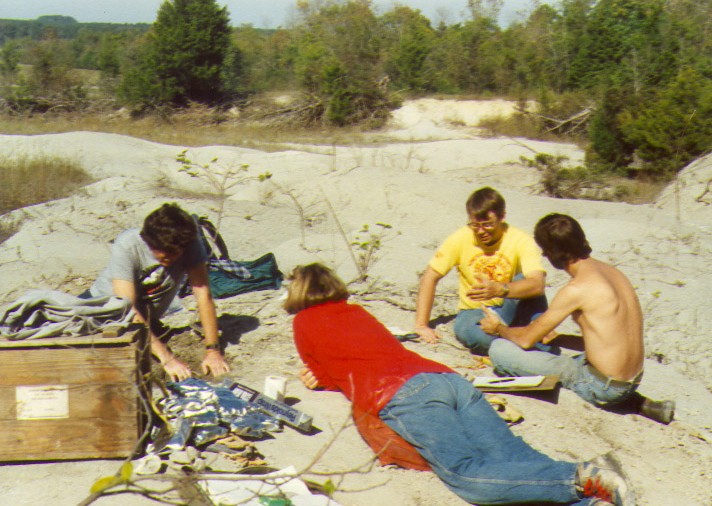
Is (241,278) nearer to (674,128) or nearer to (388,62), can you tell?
(674,128)

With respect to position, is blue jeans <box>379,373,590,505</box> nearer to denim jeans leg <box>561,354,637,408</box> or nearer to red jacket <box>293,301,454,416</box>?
red jacket <box>293,301,454,416</box>

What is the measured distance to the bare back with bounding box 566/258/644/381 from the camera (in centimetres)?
430

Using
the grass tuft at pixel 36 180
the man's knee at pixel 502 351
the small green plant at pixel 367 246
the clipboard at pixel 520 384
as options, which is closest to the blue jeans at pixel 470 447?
the clipboard at pixel 520 384

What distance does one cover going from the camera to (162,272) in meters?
4.93

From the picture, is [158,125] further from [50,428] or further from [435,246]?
[50,428]

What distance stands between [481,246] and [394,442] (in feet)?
6.52

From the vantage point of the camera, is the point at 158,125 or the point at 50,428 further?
the point at 158,125

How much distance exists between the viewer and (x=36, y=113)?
28.5m

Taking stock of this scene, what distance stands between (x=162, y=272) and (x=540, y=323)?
217cm

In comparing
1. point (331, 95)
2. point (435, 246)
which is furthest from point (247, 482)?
point (331, 95)

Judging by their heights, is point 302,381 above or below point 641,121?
below

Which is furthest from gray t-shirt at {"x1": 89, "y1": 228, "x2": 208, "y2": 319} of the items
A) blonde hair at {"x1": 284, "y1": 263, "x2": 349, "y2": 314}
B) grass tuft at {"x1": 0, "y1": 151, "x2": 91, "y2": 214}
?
grass tuft at {"x1": 0, "y1": 151, "x2": 91, "y2": 214}

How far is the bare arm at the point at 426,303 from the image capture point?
17.7ft

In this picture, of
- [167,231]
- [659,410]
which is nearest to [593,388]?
[659,410]
